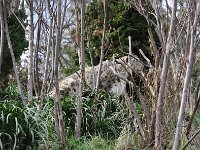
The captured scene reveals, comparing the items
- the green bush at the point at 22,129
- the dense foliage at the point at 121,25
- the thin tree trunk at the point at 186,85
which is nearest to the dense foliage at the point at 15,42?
the dense foliage at the point at 121,25

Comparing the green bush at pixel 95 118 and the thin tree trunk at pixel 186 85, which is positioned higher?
the thin tree trunk at pixel 186 85

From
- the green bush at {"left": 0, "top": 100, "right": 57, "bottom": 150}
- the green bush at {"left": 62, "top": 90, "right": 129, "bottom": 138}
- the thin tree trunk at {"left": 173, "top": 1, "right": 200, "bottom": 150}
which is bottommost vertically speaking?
the green bush at {"left": 62, "top": 90, "right": 129, "bottom": 138}

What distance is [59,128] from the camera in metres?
4.35

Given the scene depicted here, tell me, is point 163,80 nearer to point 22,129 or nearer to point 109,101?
point 22,129

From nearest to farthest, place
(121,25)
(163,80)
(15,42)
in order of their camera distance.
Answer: (163,80) → (15,42) → (121,25)

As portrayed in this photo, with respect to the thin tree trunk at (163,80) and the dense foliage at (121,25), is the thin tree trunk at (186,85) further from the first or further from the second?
the dense foliage at (121,25)

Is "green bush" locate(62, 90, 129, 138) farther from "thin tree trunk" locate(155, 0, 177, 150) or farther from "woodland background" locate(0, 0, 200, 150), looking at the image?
"thin tree trunk" locate(155, 0, 177, 150)

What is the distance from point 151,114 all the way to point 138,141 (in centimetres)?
40

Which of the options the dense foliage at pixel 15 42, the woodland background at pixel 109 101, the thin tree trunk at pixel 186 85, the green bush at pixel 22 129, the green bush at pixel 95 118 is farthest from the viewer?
the dense foliage at pixel 15 42

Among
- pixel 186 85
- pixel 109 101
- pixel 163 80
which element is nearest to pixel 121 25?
pixel 109 101

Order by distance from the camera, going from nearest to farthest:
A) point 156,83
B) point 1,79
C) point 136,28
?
point 156,83 < point 1,79 < point 136,28

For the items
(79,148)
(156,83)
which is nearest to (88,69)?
(79,148)

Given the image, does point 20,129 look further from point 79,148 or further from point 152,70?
point 152,70

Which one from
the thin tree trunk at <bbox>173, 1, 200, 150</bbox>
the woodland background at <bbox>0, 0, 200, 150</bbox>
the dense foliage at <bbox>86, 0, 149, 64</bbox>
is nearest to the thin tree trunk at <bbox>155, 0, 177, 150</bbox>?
the woodland background at <bbox>0, 0, 200, 150</bbox>
